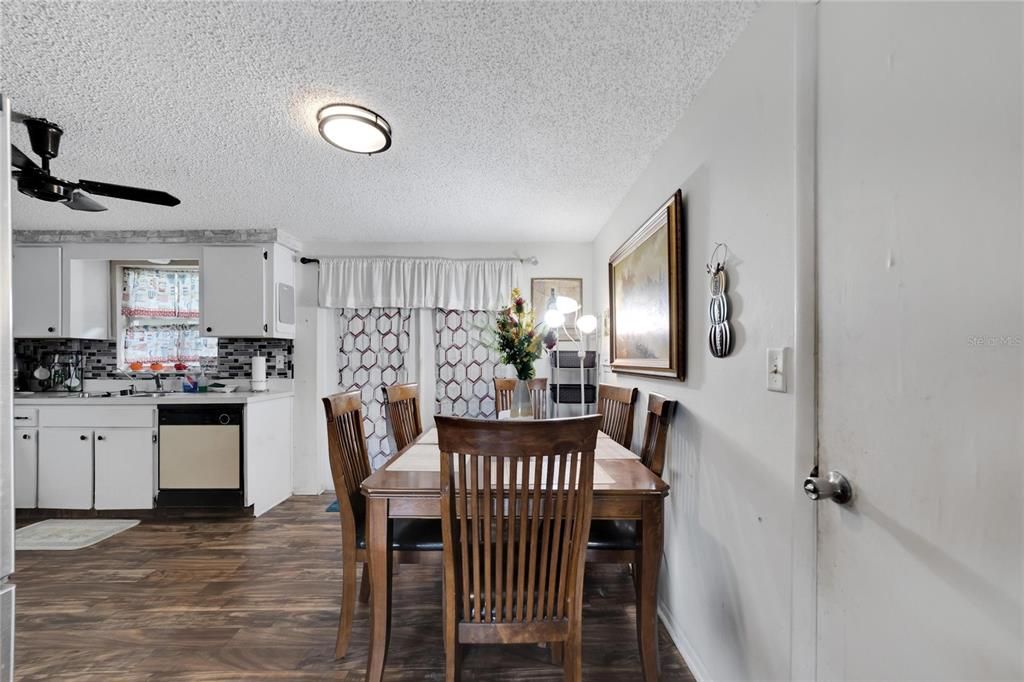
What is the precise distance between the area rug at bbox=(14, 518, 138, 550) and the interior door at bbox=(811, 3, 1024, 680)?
4032 mm

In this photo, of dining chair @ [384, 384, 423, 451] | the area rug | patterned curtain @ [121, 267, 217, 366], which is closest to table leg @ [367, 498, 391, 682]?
dining chair @ [384, 384, 423, 451]

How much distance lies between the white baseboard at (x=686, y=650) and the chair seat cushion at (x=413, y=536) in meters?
1.09

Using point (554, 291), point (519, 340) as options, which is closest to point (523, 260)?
point (554, 291)

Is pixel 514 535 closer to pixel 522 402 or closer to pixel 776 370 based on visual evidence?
pixel 776 370

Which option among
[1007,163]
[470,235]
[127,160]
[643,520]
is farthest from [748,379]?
[127,160]

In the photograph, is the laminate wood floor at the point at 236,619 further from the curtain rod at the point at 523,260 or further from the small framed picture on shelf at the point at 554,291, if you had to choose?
the curtain rod at the point at 523,260

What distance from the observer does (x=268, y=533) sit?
2.88m

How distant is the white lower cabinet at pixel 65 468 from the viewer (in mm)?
3094

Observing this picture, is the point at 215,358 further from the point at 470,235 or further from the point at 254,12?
the point at 254,12

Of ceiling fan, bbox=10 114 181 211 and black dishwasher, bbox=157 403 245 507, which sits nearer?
ceiling fan, bbox=10 114 181 211

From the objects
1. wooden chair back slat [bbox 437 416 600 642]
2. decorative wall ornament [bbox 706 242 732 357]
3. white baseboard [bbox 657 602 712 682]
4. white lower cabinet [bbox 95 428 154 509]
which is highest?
decorative wall ornament [bbox 706 242 732 357]

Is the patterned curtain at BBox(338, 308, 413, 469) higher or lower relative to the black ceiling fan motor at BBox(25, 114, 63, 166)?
lower

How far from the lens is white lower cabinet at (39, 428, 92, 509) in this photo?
122 inches

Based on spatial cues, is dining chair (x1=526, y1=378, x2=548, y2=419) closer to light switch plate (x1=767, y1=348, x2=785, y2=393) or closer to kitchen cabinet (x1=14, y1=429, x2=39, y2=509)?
light switch plate (x1=767, y1=348, x2=785, y2=393)
